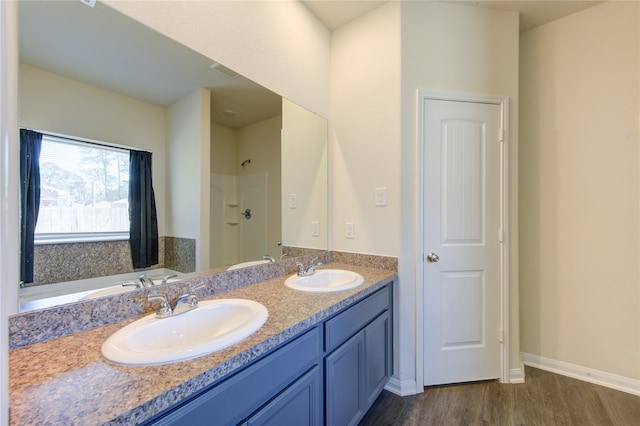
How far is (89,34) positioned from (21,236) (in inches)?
29.8

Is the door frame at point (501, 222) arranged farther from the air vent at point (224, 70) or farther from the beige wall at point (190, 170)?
the beige wall at point (190, 170)

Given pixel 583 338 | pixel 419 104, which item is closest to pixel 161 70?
pixel 419 104

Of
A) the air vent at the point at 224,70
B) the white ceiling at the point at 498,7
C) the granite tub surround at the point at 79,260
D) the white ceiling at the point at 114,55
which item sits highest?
the white ceiling at the point at 498,7

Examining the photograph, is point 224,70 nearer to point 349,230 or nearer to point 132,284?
point 132,284

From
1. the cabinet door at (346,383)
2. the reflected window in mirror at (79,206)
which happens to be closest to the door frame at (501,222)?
the cabinet door at (346,383)

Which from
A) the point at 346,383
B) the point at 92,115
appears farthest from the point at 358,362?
the point at 92,115

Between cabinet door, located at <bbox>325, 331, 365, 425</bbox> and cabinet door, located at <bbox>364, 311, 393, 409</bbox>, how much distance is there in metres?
0.07

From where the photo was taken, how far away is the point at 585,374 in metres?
1.96

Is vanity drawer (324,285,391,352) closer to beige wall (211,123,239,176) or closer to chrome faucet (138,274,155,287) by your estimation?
chrome faucet (138,274,155,287)

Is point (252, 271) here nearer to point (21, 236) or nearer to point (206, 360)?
point (206, 360)

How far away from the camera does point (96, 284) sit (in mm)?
1000

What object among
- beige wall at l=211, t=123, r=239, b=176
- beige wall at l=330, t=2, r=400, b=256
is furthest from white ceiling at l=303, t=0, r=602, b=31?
beige wall at l=211, t=123, r=239, b=176

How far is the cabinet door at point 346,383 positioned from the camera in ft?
3.88

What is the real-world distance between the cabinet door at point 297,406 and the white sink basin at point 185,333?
0.26 metres
